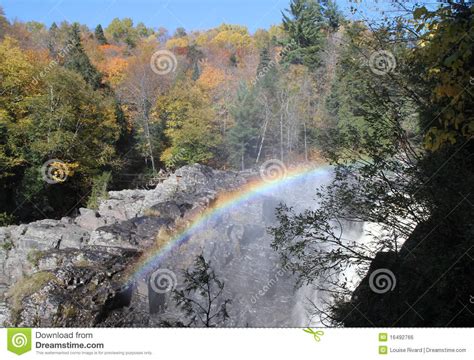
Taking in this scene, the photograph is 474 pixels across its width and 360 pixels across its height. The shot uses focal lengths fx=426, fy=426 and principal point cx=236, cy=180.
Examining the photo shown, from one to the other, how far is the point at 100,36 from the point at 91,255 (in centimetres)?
1253

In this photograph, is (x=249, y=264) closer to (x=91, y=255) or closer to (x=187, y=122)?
(x=91, y=255)

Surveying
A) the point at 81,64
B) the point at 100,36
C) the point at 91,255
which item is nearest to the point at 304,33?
the point at 91,255

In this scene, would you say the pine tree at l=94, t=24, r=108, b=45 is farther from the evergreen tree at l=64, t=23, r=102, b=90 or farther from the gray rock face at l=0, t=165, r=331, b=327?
the gray rock face at l=0, t=165, r=331, b=327

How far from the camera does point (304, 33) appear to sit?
10117 mm

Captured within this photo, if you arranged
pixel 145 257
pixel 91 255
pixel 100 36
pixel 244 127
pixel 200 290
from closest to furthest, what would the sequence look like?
1. pixel 200 290
2. pixel 91 255
3. pixel 145 257
4. pixel 244 127
5. pixel 100 36

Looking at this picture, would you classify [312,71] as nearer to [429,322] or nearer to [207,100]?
[207,100]

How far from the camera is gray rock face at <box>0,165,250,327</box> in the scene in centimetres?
614

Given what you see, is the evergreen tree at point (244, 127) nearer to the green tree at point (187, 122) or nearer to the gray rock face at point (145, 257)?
the green tree at point (187, 122)

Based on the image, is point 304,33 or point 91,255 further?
point 304,33

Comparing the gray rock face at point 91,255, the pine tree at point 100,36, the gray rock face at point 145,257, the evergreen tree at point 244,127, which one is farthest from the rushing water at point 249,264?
the pine tree at point 100,36

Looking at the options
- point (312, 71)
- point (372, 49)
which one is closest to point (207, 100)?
point (312, 71)

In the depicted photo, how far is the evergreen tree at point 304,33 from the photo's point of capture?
873 cm

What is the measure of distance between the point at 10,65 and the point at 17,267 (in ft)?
21.1
